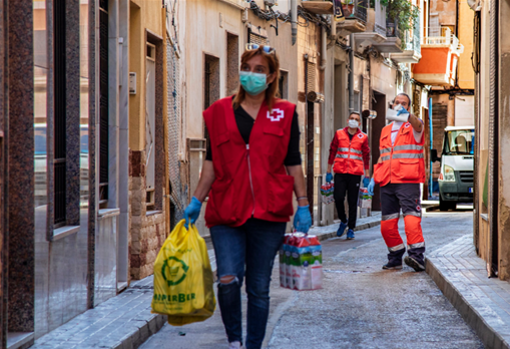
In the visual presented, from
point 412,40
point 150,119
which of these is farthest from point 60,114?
point 412,40

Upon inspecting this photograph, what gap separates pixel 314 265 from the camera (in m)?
5.51

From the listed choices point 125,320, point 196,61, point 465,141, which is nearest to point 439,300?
point 125,320

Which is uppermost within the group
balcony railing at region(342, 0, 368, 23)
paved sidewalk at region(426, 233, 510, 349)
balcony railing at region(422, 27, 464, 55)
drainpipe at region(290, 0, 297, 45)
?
balcony railing at region(422, 27, 464, 55)

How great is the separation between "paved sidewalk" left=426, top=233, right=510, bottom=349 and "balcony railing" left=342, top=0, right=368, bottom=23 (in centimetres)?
1104

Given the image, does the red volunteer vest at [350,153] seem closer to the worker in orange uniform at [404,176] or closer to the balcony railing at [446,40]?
the worker in orange uniform at [404,176]

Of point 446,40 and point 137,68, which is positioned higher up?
point 446,40

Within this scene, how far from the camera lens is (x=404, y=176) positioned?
34.6ft

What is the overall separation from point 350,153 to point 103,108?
26.3ft

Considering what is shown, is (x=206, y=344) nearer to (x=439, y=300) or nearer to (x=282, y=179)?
(x=282, y=179)

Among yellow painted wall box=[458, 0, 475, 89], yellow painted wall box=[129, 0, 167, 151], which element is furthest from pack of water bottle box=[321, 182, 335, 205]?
yellow painted wall box=[458, 0, 475, 89]

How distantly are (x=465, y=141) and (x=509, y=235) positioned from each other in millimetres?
18745

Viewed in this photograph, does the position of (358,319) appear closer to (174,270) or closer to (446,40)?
(174,270)

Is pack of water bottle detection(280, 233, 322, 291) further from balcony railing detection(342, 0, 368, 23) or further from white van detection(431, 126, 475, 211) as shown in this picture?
white van detection(431, 126, 475, 211)

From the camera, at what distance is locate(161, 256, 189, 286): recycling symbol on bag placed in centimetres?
530
